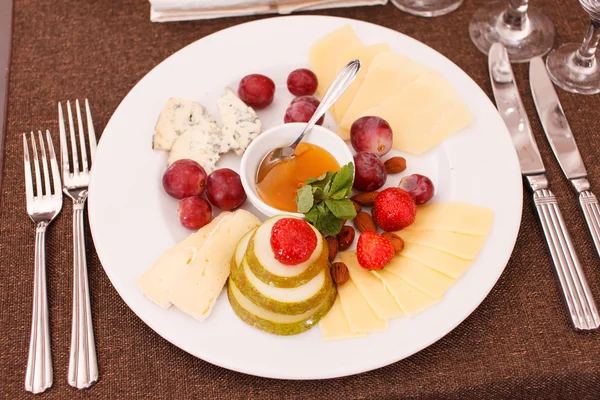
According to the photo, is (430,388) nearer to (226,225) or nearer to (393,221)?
(393,221)

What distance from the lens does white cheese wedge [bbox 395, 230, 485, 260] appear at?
1299 mm

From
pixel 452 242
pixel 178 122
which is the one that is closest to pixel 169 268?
pixel 178 122

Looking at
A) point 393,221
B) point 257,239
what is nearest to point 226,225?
point 257,239

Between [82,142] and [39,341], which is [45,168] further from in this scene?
[39,341]

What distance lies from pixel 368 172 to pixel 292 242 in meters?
0.39

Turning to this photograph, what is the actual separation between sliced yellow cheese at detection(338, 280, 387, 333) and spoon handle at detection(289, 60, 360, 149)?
1.58 feet

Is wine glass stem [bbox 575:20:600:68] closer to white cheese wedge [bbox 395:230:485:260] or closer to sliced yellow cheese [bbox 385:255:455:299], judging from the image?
white cheese wedge [bbox 395:230:485:260]

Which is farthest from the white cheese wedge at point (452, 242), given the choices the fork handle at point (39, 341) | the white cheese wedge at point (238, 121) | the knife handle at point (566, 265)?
the fork handle at point (39, 341)

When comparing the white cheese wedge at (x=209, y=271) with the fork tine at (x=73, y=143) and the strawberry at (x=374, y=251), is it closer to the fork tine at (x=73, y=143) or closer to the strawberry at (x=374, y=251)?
the strawberry at (x=374, y=251)

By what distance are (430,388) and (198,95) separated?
104 cm

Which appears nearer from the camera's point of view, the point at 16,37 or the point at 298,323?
the point at 298,323

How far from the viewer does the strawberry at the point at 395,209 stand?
132 cm

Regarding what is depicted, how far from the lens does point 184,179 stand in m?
1.42

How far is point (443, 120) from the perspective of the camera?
1.56m
